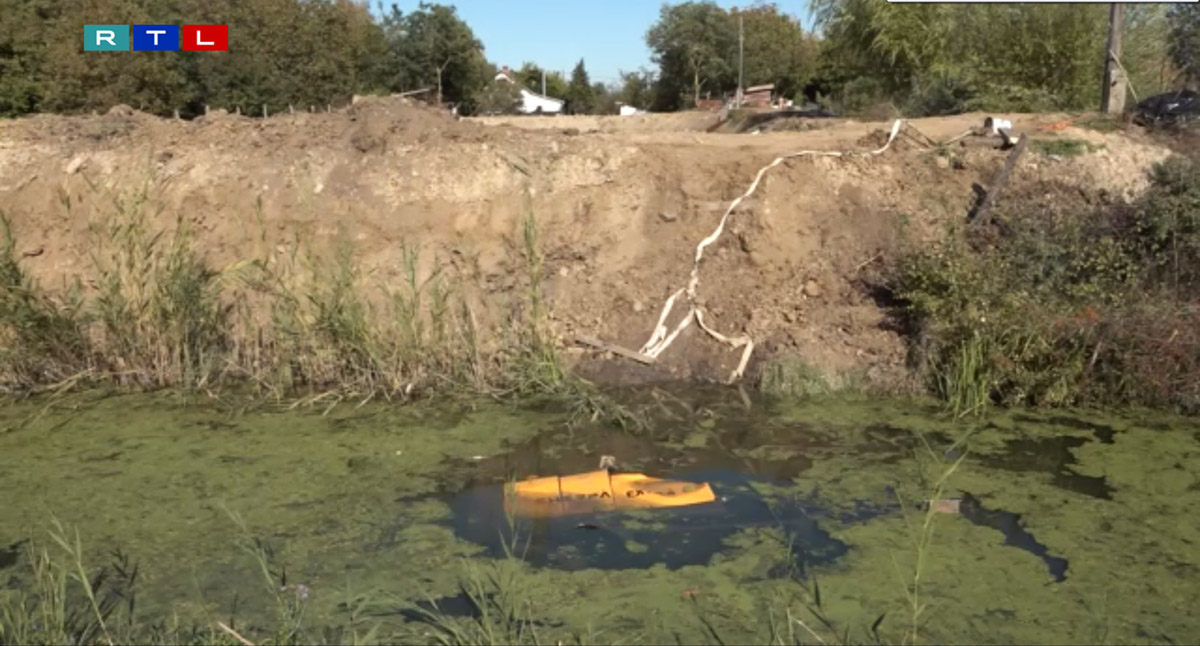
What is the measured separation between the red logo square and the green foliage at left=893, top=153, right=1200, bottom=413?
60.0 ft

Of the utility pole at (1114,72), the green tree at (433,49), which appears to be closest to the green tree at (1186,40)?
the utility pole at (1114,72)

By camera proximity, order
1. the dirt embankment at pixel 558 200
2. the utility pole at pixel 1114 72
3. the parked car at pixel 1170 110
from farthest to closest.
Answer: the utility pole at pixel 1114 72 → the parked car at pixel 1170 110 → the dirt embankment at pixel 558 200

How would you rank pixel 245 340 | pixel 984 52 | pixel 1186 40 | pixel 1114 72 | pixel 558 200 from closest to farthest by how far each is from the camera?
pixel 245 340 → pixel 558 200 → pixel 1114 72 → pixel 1186 40 → pixel 984 52

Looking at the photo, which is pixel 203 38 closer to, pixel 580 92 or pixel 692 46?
pixel 692 46

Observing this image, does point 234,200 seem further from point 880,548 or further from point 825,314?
point 880,548

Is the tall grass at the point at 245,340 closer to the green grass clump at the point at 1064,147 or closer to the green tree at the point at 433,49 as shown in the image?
the green grass clump at the point at 1064,147

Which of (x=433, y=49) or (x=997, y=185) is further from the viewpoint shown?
(x=433, y=49)

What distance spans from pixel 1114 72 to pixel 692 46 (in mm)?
30763

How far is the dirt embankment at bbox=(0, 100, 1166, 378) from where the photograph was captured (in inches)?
330

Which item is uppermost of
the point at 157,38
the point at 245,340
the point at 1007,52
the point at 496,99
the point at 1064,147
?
the point at 157,38

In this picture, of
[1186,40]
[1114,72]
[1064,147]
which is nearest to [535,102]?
[1186,40]

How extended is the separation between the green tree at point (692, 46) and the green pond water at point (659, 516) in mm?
33496

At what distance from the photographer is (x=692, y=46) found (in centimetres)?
4031

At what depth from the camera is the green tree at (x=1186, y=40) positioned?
11.3 metres
